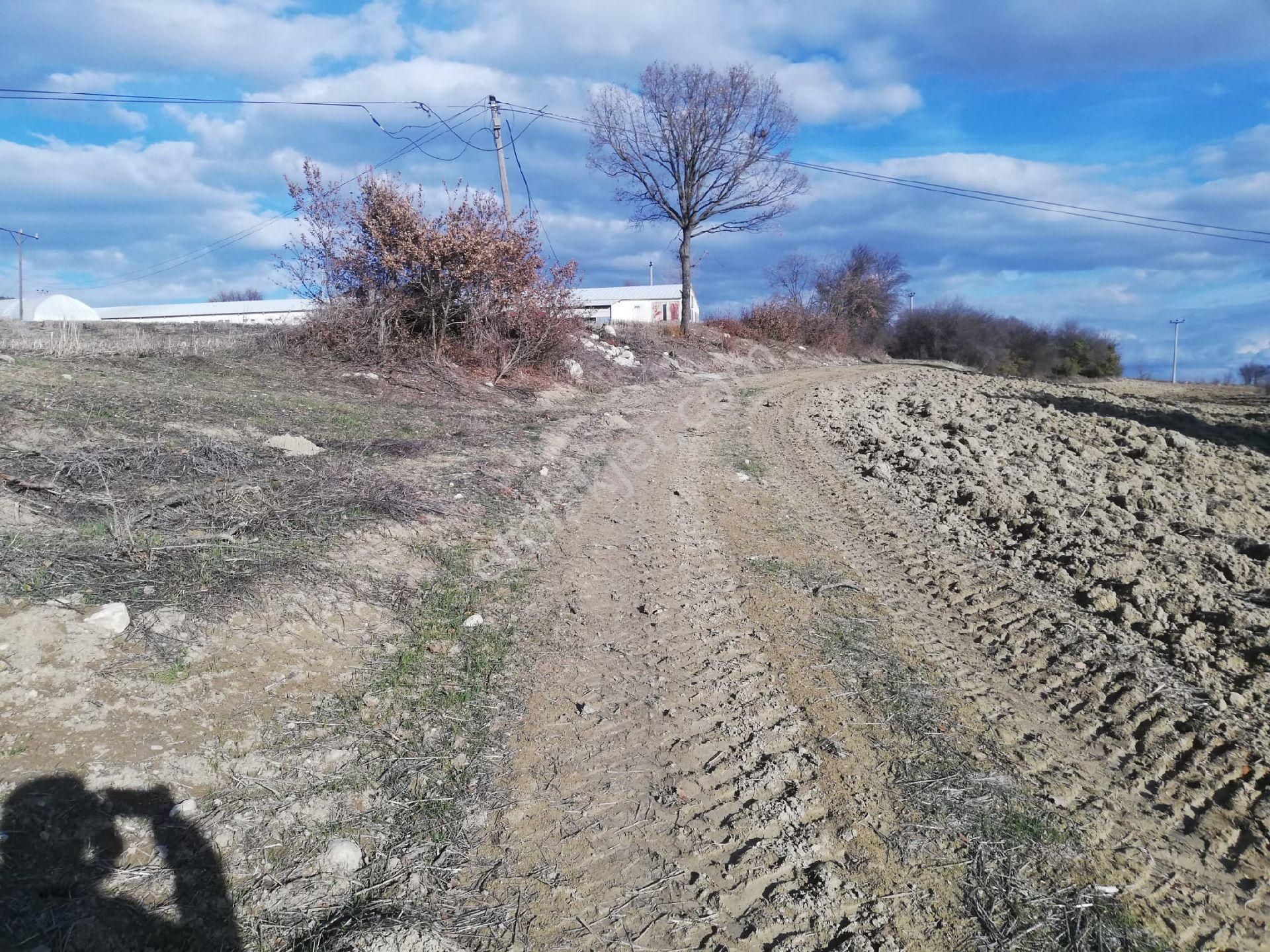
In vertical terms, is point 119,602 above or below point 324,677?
above

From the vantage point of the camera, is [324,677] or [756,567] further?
[756,567]

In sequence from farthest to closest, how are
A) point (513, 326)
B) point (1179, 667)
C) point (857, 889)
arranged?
point (513, 326), point (1179, 667), point (857, 889)

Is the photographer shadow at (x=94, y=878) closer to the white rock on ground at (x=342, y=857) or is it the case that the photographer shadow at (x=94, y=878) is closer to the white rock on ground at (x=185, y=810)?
the white rock on ground at (x=185, y=810)

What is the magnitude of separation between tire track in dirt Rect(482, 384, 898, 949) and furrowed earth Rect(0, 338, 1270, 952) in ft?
0.06

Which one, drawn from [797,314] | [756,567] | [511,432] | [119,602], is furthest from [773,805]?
[797,314]

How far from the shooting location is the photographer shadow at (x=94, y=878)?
7.81 ft

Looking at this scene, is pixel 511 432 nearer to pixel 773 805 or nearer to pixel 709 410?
pixel 709 410

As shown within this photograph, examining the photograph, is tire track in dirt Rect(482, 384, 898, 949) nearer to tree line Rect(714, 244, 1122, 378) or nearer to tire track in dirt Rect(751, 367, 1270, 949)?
tire track in dirt Rect(751, 367, 1270, 949)

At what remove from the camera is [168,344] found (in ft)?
42.9

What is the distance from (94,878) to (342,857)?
79 centimetres

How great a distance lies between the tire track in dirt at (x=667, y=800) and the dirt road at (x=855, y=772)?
0.01m

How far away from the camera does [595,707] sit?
3.93 metres

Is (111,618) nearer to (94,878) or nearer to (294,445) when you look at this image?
(94,878)

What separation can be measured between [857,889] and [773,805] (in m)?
0.50
